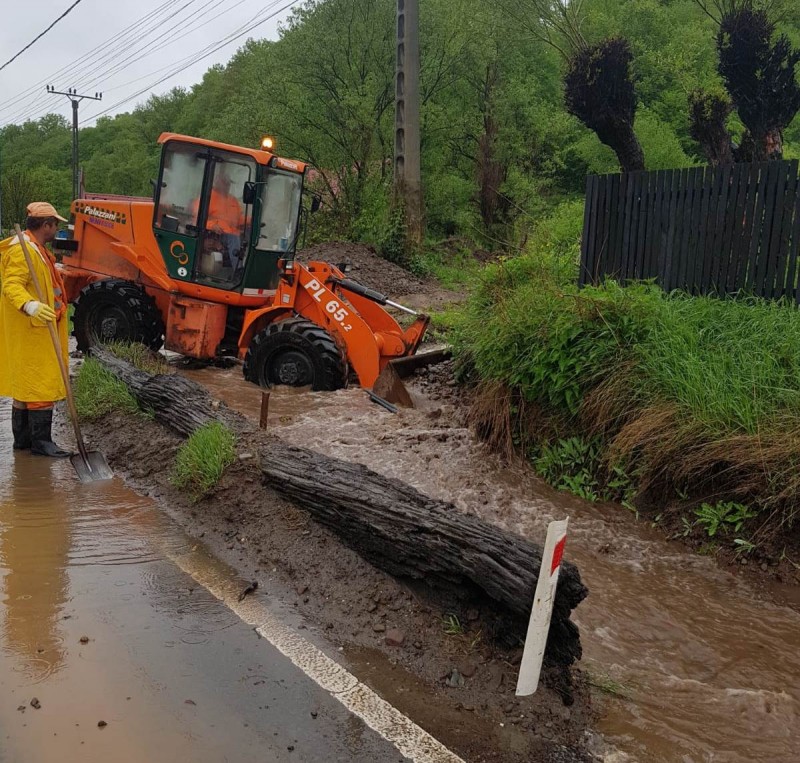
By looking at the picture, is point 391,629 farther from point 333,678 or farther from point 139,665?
point 139,665

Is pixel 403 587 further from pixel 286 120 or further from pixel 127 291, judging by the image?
pixel 286 120

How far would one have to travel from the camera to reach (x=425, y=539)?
3.75 metres

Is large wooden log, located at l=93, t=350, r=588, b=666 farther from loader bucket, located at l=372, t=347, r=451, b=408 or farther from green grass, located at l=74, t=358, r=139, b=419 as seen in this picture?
loader bucket, located at l=372, t=347, r=451, b=408

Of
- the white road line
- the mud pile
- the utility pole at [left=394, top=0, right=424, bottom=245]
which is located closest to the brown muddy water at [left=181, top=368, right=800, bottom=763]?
the white road line

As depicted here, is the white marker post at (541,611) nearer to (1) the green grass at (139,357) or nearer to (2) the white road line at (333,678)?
(2) the white road line at (333,678)

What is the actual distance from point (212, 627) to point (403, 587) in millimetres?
949

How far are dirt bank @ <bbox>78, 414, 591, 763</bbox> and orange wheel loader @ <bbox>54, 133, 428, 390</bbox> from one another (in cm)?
348

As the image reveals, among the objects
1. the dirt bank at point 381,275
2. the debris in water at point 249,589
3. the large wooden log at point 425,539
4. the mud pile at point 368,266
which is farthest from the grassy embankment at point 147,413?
the mud pile at point 368,266

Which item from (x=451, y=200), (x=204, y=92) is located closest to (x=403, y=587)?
(x=451, y=200)

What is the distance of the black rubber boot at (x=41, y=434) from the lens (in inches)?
251

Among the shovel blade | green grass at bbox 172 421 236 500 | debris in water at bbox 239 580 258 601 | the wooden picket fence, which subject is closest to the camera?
debris in water at bbox 239 580 258 601

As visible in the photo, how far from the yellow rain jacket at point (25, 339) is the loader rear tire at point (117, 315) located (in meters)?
3.47

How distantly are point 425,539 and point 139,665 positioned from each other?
1.38 m

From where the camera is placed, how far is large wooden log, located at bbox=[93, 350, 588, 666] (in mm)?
3203
